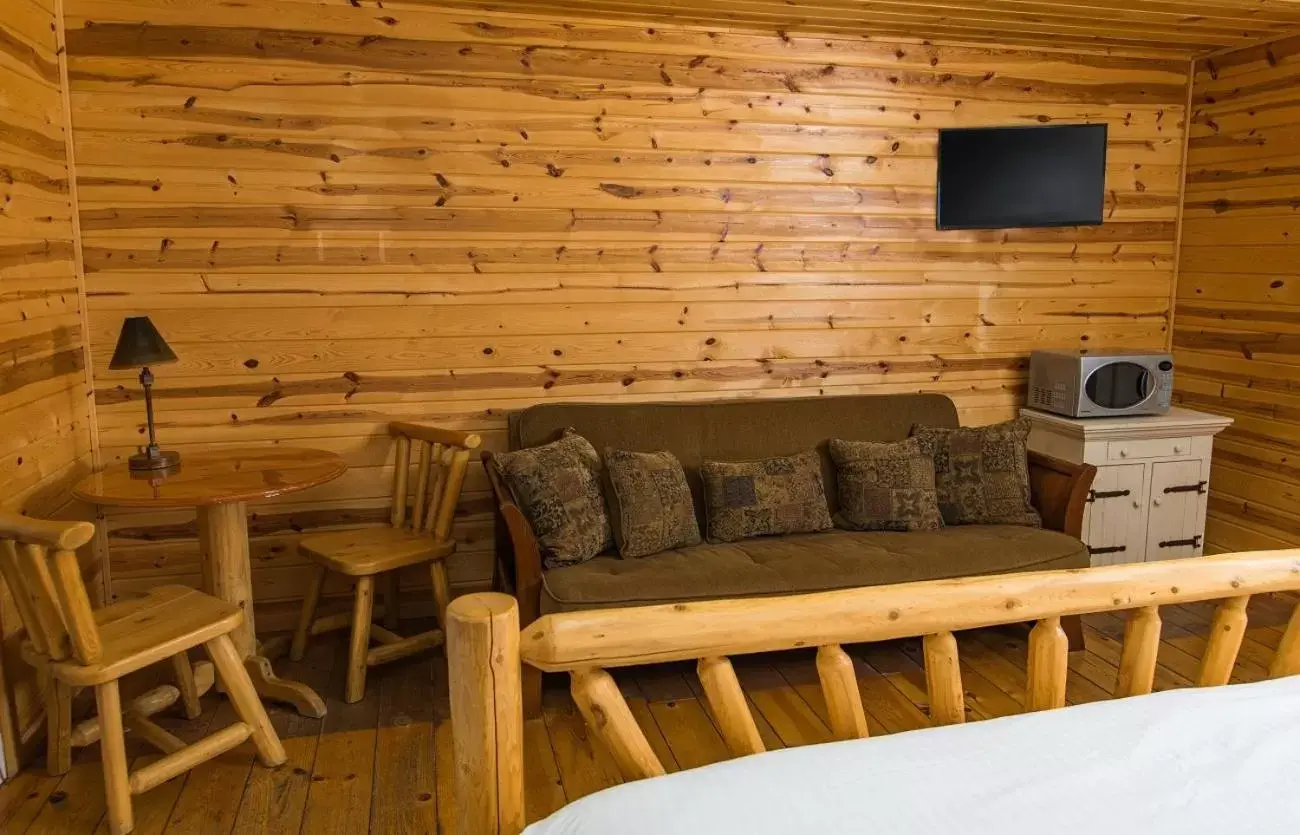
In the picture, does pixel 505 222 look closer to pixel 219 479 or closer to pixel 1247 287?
pixel 219 479

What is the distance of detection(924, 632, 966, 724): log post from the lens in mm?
1727

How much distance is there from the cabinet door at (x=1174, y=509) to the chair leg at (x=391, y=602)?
9.81ft

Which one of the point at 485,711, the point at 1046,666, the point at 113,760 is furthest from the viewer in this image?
the point at 113,760

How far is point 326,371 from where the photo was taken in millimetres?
3570

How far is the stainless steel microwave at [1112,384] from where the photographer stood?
3.87m

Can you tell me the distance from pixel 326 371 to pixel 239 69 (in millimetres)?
1084

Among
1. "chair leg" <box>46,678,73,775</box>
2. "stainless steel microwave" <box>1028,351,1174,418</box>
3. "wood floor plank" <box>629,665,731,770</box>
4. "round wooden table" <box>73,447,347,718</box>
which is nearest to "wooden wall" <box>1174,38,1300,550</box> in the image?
"stainless steel microwave" <box>1028,351,1174,418</box>

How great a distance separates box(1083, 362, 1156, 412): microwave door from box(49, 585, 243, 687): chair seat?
→ 10.6ft

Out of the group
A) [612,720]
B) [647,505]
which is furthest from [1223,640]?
[647,505]

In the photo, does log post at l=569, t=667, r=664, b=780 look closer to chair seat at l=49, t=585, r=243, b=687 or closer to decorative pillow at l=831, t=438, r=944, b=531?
chair seat at l=49, t=585, r=243, b=687

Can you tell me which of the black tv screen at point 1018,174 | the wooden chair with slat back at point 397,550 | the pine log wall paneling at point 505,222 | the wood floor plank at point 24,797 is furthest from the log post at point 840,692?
the black tv screen at point 1018,174

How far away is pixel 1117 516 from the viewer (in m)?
3.92

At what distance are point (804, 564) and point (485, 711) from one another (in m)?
1.89

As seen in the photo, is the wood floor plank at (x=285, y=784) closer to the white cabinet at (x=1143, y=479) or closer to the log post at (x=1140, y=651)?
the log post at (x=1140, y=651)
